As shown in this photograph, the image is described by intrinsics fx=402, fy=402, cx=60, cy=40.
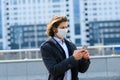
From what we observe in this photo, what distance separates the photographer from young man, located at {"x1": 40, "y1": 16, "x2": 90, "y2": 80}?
96.4 inches

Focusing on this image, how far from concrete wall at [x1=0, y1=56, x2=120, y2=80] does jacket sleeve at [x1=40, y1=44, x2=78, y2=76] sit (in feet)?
20.6

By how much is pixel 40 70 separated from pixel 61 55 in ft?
21.1

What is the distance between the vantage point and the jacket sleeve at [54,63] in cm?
244

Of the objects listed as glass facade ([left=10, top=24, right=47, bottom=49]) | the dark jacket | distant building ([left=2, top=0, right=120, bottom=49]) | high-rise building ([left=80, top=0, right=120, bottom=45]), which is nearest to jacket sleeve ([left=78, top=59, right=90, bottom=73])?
the dark jacket

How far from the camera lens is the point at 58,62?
8.19 ft

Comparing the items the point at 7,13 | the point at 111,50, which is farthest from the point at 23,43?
the point at 111,50

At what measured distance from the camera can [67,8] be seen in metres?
90.4

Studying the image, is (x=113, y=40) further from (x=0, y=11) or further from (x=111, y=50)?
(x=111, y=50)

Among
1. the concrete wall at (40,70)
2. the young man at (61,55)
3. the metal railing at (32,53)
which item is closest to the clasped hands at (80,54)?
the young man at (61,55)

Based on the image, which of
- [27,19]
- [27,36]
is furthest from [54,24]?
[27,19]

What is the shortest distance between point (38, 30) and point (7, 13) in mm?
9778

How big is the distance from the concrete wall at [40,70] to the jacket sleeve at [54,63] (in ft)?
20.6

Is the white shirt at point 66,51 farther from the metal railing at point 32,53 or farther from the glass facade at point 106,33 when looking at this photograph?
the glass facade at point 106,33

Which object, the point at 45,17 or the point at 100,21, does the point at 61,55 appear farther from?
the point at 45,17
